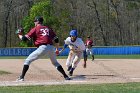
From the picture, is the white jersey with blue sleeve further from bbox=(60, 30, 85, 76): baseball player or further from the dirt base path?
the dirt base path

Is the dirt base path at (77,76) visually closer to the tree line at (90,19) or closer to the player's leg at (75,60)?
the player's leg at (75,60)

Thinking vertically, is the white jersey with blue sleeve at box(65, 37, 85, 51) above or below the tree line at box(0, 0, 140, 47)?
above

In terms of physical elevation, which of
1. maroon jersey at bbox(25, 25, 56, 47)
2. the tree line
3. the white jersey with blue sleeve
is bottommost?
the tree line

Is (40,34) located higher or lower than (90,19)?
higher

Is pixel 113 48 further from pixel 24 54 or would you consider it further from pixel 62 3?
pixel 62 3

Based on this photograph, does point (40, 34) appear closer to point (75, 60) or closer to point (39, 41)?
point (39, 41)

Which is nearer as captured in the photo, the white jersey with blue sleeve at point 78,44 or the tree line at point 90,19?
the white jersey with blue sleeve at point 78,44

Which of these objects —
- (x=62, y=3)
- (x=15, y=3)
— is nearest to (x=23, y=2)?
(x=15, y=3)

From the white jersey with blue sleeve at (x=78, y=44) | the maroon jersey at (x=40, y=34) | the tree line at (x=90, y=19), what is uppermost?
the maroon jersey at (x=40, y=34)

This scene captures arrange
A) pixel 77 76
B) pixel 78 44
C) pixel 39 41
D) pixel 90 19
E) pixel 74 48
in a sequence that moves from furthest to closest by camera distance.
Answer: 1. pixel 90 19
2. pixel 74 48
3. pixel 78 44
4. pixel 77 76
5. pixel 39 41

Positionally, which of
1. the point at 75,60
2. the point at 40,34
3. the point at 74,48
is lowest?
the point at 75,60

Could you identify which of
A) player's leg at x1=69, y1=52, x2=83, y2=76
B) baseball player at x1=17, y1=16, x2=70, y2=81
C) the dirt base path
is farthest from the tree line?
baseball player at x1=17, y1=16, x2=70, y2=81

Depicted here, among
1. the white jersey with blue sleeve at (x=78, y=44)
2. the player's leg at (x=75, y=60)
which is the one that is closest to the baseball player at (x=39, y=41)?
the white jersey with blue sleeve at (x=78, y=44)

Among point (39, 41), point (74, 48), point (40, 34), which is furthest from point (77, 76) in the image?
point (40, 34)
